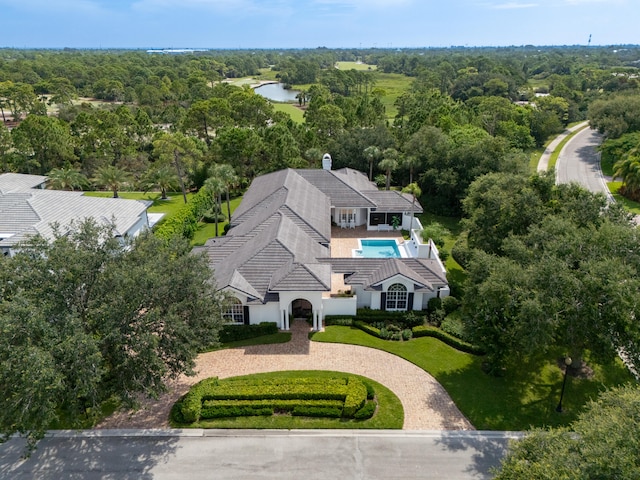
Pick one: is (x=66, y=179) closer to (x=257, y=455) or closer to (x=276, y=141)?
(x=276, y=141)

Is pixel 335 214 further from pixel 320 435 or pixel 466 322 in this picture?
pixel 320 435

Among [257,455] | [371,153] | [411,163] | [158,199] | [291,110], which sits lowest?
[257,455]

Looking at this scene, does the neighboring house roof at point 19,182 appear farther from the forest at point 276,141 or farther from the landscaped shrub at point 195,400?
the landscaped shrub at point 195,400

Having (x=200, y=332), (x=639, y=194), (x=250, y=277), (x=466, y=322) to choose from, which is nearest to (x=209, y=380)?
(x=200, y=332)

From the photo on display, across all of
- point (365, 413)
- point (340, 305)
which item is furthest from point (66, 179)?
point (365, 413)

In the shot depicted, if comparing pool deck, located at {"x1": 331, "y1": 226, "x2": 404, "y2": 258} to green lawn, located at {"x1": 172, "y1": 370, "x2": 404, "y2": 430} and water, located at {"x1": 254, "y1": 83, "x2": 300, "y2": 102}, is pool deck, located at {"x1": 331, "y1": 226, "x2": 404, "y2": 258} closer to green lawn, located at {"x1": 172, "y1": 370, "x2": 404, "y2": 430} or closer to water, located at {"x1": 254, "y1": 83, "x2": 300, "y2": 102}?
green lawn, located at {"x1": 172, "y1": 370, "x2": 404, "y2": 430}

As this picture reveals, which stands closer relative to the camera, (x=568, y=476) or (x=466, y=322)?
(x=568, y=476)

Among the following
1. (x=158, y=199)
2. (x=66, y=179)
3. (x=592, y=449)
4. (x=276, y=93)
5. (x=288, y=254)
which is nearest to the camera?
(x=592, y=449)

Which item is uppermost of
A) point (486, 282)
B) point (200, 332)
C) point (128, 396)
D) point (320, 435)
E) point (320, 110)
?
point (320, 110)
